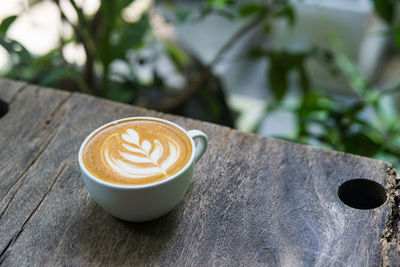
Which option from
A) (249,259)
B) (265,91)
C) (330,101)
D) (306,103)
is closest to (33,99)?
(249,259)

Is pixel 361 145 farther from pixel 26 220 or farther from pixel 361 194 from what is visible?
pixel 26 220

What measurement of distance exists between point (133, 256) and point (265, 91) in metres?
2.05

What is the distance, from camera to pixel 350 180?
2.66ft

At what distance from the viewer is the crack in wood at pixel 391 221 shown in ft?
2.25

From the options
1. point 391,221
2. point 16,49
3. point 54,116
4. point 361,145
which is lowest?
point 361,145

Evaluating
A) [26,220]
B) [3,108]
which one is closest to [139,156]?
[26,220]

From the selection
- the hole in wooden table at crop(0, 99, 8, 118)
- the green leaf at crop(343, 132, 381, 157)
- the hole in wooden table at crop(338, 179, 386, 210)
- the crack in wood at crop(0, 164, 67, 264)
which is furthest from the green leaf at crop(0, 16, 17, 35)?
the green leaf at crop(343, 132, 381, 157)

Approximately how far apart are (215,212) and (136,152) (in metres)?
0.16

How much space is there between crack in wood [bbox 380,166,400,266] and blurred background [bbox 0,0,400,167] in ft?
→ 1.73

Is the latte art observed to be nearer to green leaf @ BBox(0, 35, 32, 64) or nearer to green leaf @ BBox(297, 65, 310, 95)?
green leaf @ BBox(0, 35, 32, 64)

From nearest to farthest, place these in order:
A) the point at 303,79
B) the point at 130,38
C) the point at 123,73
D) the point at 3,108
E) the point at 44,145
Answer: the point at 44,145, the point at 3,108, the point at 130,38, the point at 303,79, the point at 123,73

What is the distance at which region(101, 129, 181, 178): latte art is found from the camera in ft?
2.28

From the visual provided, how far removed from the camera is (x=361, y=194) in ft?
2.69

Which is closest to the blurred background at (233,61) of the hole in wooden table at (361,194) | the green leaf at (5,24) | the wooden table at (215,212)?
the green leaf at (5,24)
